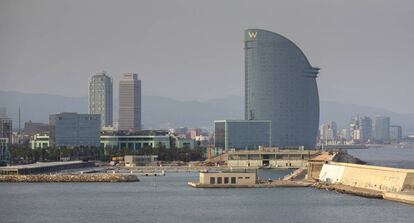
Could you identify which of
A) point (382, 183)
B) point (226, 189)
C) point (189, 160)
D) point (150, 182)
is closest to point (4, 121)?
point (189, 160)

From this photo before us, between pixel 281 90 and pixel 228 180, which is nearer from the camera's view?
pixel 228 180

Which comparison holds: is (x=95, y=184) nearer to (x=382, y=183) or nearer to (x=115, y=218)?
(x=382, y=183)

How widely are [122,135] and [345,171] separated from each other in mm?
84181

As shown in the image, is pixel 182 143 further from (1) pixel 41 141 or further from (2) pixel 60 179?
(2) pixel 60 179

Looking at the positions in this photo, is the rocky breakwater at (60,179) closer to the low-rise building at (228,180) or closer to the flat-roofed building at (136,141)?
the low-rise building at (228,180)

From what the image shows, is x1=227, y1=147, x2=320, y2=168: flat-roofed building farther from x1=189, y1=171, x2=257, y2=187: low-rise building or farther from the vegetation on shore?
x1=189, y1=171, x2=257, y2=187: low-rise building

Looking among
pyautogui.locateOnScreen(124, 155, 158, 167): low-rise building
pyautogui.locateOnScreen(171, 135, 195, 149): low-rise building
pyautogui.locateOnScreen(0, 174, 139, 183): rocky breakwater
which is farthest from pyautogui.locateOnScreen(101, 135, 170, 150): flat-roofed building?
pyautogui.locateOnScreen(0, 174, 139, 183): rocky breakwater

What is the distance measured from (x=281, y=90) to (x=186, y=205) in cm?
12909

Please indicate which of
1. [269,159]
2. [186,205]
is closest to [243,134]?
[269,159]

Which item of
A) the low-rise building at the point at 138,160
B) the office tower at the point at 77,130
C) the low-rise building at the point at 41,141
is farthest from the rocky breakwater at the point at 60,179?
the low-rise building at the point at 41,141

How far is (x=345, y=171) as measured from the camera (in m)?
74.1

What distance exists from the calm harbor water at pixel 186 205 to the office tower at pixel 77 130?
76901 mm

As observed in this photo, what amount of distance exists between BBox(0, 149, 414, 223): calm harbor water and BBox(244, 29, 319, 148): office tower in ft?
358

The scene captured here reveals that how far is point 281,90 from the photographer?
613ft
